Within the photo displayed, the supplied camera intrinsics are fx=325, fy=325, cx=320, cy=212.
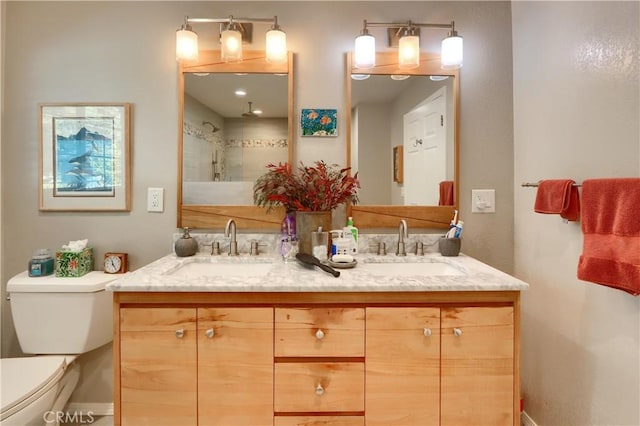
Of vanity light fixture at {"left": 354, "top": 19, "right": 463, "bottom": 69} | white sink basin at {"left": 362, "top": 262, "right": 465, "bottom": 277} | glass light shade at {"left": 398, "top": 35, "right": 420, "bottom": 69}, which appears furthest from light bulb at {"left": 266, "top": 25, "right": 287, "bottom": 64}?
white sink basin at {"left": 362, "top": 262, "right": 465, "bottom": 277}

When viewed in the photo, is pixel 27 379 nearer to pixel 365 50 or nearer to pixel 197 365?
pixel 197 365

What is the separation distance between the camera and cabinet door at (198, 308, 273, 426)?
1.12 meters

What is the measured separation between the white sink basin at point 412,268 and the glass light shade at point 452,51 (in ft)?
3.17

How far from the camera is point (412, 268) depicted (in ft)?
4.95

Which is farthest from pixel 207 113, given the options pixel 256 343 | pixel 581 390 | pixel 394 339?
pixel 581 390

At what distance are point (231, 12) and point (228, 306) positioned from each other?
144 cm

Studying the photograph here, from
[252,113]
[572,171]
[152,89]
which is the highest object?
[152,89]

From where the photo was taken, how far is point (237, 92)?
1.62 meters

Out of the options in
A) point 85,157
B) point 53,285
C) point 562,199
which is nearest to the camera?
point 562,199

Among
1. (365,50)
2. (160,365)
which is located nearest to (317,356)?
(160,365)

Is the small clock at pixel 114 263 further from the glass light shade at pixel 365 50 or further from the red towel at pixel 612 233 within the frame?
the red towel at pixel 612 233

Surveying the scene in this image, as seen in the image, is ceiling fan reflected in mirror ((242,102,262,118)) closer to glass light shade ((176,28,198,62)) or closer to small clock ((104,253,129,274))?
glass light shade ((176,28,198,62))

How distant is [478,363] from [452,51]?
1366 mm

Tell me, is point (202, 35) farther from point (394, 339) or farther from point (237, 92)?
point (394, 339)
